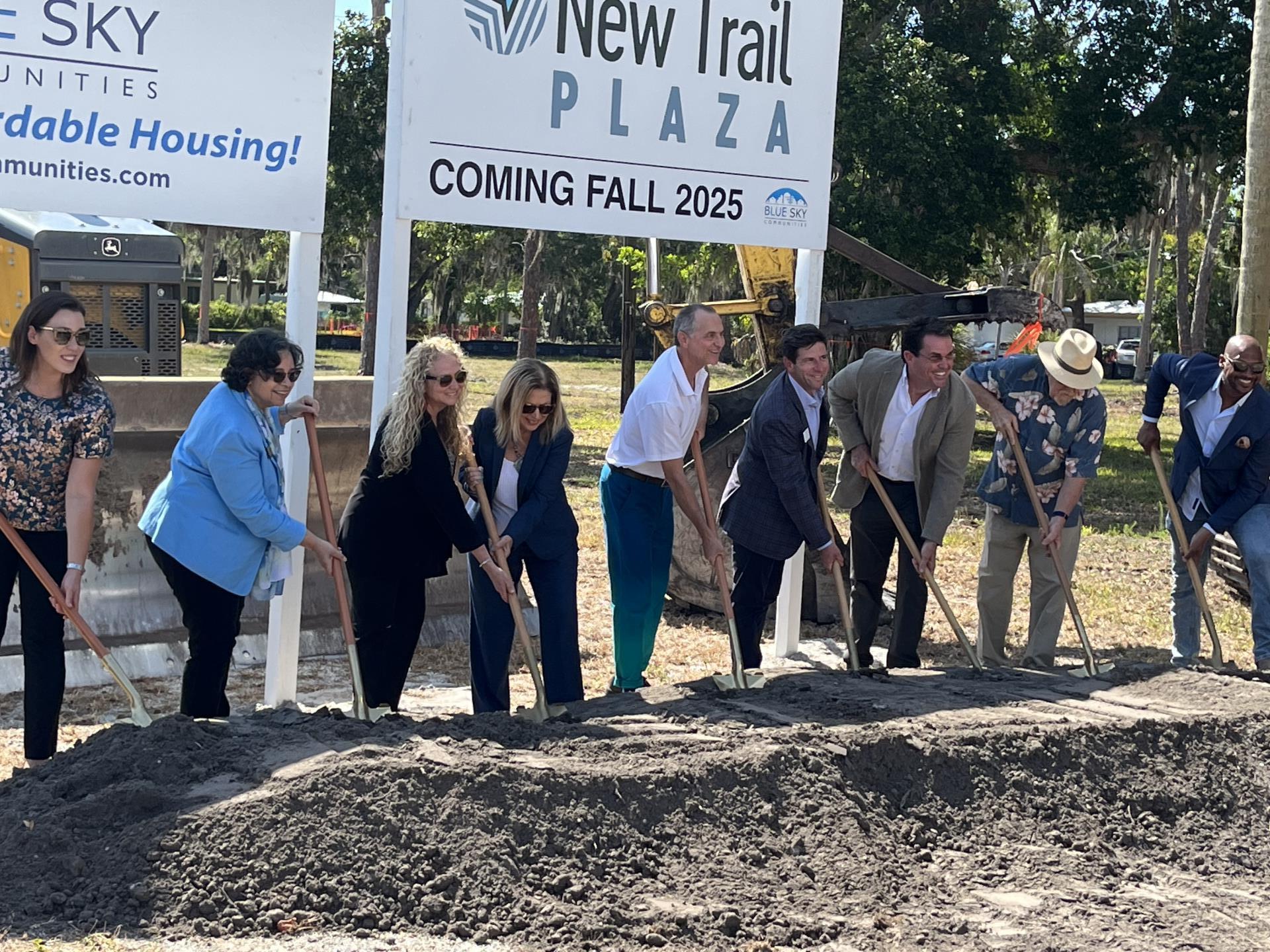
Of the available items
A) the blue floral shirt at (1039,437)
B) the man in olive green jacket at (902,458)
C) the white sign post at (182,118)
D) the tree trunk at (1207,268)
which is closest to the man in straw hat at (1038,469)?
the blue floral shirt at (1039,437)

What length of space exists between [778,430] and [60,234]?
6.88 meters

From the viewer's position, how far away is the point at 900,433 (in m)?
7.02

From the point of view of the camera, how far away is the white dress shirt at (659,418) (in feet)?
20.8

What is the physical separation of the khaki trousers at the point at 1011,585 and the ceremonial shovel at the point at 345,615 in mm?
3360

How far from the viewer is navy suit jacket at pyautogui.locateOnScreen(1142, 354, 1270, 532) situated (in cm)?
707

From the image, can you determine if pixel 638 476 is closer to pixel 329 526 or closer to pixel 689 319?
pixel 689 319

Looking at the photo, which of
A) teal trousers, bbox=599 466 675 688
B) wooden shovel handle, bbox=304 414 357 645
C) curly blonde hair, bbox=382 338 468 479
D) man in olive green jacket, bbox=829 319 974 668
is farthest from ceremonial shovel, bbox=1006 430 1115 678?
wooden shovel handle, bbox=304 414 357 645

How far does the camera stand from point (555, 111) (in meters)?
6.60

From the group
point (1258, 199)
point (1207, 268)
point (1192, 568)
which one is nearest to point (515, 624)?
point (1192, 568)

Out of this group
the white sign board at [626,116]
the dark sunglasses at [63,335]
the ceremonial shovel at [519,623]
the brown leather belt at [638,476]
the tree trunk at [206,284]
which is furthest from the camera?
the tree trunk at [206,284]

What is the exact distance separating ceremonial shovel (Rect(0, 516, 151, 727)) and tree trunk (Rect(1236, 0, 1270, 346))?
9.06 m

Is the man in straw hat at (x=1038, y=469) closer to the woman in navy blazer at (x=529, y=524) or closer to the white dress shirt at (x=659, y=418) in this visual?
the white dress shirt at (x=659, y=418)

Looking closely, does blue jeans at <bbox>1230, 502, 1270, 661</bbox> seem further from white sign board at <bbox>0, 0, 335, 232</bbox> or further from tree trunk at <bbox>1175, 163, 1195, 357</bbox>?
tree trunk at <bbox>1175, 163, 1195, 357</bbox>

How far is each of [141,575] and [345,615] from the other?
2.46 meters
